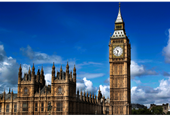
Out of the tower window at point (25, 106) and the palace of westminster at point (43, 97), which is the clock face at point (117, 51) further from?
the tower window at point (25, 106)

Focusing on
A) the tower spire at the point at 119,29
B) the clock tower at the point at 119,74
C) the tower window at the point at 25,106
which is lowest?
the tower window at the point at 25,106

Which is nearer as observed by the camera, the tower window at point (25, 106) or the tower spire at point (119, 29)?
the tower window at point (25, 106)

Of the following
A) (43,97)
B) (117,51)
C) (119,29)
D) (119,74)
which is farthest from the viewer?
(119,29)

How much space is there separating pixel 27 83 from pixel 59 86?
10.6m

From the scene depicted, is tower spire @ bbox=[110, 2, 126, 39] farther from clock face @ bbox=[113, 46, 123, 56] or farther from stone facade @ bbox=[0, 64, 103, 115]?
stone facade @ bbox=[0, 64, 103, 115]

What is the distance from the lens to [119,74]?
403ft

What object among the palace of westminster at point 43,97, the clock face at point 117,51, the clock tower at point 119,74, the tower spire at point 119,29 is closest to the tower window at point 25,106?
the palace of westminster at point 43,97

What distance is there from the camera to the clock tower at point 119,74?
120250mm

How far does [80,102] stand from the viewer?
98.7 m

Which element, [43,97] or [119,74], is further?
[119,74]

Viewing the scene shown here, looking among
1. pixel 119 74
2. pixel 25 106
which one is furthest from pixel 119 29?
pixel 25 106

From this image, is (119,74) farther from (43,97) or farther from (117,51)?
(43,97)

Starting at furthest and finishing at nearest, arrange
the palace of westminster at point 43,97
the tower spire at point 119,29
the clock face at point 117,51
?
the tower spire at point 119,29 < the clock face at point 117,51 < the palace of westminster at point 43,97

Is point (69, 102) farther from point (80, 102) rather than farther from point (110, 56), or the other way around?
point (110, 56)
